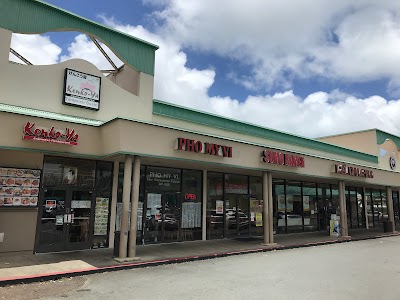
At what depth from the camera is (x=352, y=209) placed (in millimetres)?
28062

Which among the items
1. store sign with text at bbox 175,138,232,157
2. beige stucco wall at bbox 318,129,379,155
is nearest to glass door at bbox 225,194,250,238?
store sign with text at bbox 175,138,232,157

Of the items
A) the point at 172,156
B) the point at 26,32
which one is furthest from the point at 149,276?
the point at 26,32

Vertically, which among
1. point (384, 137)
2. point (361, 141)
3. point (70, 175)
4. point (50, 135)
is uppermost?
point (384, 137)

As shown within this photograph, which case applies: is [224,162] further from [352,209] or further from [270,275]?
[352,209]

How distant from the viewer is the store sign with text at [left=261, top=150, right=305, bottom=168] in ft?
53.1

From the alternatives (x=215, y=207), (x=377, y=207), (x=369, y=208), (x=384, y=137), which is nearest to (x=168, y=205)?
(x=215, y=207)

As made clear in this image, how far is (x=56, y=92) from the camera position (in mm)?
13062

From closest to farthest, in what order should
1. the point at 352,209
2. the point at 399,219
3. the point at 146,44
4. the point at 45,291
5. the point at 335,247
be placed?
the point at 45,291 < the point at 146,44 < the point at 335,247 < the point at 352,209 < the point at 399,219

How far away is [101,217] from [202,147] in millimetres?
4812

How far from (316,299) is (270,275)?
101 inches

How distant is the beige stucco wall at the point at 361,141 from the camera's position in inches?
1168

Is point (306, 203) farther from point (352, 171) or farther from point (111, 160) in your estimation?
point (111, 160)

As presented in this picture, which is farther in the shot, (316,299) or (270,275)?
(270,275)

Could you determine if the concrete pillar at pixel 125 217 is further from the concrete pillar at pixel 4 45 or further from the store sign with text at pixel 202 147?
the concrete pillar at pixel 4 45
